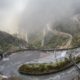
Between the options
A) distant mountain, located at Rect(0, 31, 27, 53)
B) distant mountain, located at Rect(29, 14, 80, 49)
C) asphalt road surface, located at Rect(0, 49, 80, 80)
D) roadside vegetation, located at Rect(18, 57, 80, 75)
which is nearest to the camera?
asphalt road surface, located at Rect(0, 49, 80, 80)

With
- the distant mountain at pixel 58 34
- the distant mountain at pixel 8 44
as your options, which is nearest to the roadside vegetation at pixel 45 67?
the distant mountain at pixel 8 44

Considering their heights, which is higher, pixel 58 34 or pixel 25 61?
pixel 58 34

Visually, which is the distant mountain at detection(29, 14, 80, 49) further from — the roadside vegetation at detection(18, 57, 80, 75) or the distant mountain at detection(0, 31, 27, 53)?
the roadside vegetation at detection(18, 57, 80, 75)

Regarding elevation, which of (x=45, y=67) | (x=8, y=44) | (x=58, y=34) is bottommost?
(x=45, y=67)

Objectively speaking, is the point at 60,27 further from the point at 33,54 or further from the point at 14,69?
the point at 14,69

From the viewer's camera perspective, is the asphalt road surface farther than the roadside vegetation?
No

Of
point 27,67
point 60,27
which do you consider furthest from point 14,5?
point 27,67

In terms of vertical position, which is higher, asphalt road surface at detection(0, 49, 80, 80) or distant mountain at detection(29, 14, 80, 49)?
distant mountain at detection(29, 14, 80, 49)

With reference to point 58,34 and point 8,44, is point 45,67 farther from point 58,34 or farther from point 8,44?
point 58,34

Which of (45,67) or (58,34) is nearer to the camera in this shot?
(45,67)

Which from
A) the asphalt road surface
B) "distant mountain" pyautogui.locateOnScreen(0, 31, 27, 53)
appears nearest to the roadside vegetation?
the asphalt road surface

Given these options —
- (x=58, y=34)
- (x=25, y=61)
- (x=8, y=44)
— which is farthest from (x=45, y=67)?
(x=58, y=34)
